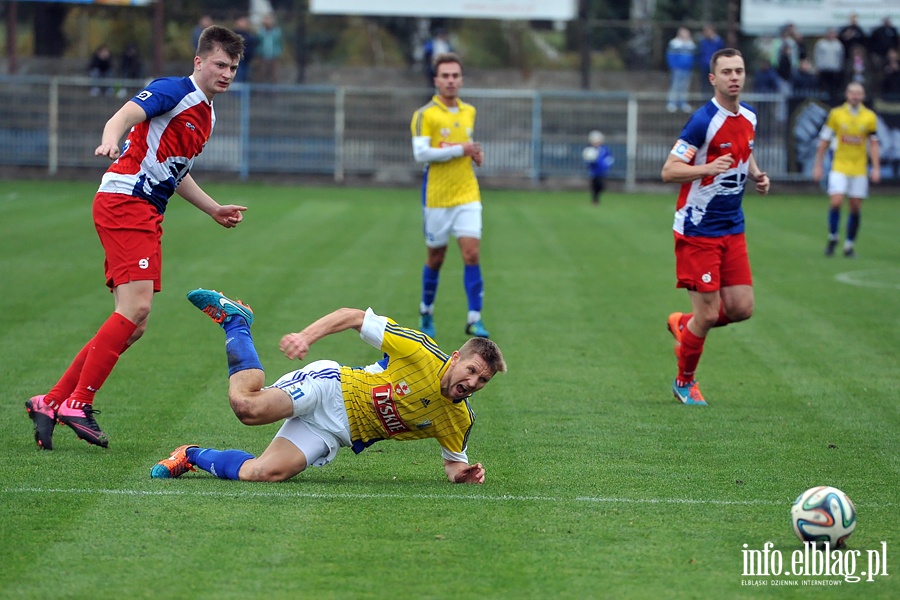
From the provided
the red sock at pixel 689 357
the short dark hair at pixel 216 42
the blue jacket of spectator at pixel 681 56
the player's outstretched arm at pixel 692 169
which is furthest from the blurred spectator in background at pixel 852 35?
the short dark hair at pixel 216 42

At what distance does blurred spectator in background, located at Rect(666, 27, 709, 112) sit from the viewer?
108 ft

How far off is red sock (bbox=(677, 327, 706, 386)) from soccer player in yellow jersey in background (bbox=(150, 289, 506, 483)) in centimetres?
283

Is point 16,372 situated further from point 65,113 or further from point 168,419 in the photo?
point 65,113

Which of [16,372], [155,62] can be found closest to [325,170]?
[155,62]

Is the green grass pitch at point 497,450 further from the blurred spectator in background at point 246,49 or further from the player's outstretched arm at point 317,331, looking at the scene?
the blurred spectator in background at point 246,49

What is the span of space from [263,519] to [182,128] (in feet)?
8.48

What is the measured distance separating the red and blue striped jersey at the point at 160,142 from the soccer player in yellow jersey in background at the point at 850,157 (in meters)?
13.0

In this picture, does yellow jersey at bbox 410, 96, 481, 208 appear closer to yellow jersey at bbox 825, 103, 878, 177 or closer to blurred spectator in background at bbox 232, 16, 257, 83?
yellow jersey at bbox 825, 103, 878, 177

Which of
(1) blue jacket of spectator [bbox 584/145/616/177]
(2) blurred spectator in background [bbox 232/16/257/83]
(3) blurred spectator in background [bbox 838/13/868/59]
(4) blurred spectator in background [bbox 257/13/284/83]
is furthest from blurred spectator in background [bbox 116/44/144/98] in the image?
(3) blurred spectator in background [bbox 838/13/868/59]

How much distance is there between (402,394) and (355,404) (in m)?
0.25

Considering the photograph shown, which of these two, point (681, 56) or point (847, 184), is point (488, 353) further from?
point (681, 56)

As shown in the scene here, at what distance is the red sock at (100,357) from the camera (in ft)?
23.2

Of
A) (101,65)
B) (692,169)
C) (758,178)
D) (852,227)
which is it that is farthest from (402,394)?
(101,65)

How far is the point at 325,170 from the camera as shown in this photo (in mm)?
32344
